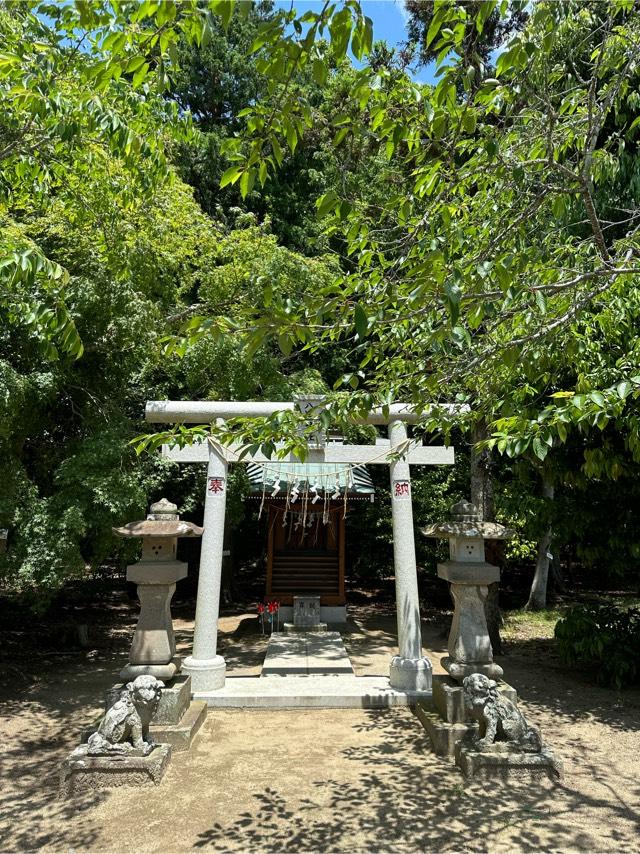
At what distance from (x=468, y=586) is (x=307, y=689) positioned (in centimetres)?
271

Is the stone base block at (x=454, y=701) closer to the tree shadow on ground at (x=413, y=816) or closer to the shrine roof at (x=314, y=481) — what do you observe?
the tree shadow on ground at (x=413, y=816)

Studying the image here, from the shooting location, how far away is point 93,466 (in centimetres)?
824

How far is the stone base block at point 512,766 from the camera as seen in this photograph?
527cm

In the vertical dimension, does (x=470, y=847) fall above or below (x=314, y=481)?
below

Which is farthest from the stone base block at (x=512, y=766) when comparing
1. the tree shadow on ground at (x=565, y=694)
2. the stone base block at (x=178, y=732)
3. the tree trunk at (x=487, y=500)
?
the tree trunk at (x=487, y=500)

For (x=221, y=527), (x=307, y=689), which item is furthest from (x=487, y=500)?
(x=221, y=527)

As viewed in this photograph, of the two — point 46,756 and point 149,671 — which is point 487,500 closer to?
point 149,671

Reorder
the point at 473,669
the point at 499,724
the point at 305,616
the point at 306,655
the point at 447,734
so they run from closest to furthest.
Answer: the point at 499,724 < the point at 447,734 < the point at 473,669 < the point at 306,655 < the point at 305,616

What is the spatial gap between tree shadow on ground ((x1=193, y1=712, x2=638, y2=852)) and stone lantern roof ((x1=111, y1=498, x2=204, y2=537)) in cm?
279

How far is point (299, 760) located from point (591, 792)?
104 inches

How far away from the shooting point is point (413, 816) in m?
4.67

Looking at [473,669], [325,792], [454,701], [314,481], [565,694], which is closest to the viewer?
[325,792]

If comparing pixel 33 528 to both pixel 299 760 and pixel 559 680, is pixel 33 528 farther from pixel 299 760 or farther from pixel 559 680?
pixel 559 680

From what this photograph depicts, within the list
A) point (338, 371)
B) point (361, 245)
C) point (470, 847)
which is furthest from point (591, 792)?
point (338, 371)
